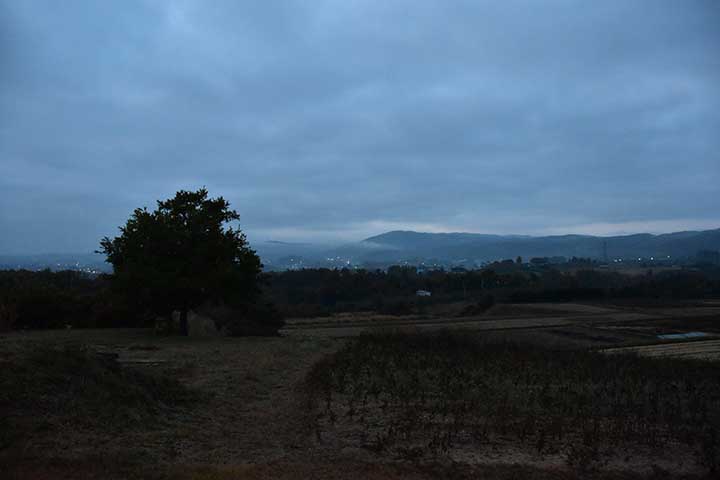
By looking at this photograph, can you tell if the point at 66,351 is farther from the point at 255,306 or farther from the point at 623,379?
the point at 255,306

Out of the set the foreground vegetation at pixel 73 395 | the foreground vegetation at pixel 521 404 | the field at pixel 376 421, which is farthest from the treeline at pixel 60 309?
the foreground vegetation at pixel 521 404

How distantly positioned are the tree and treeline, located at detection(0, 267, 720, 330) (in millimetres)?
1114

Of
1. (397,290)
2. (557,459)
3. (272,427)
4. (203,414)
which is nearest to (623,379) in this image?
(557,459)

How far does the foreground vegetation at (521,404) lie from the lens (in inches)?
281

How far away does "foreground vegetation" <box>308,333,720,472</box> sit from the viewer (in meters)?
Answer: 7.14

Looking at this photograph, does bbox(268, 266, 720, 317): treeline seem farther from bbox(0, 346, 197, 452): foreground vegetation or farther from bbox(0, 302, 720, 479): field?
bbox(0, 346, 197, 452): foreground vegetation

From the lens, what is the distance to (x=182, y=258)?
20141 mm

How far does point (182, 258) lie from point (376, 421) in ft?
45.7

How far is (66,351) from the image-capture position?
32.2 ft

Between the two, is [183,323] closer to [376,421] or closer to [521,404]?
[376,421]

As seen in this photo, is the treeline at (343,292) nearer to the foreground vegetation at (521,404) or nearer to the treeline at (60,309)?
the treeline at (60,309)

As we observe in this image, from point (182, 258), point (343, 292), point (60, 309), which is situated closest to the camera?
point (182, 258)

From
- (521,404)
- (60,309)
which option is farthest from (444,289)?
(521,404)

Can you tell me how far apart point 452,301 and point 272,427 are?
56.6 metres
